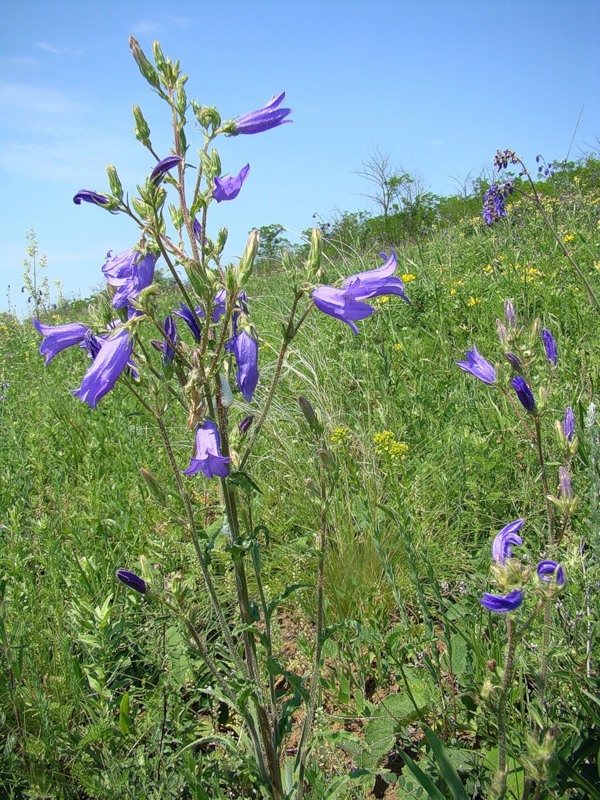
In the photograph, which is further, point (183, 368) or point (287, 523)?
point (287, 523)

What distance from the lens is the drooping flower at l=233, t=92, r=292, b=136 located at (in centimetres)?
131

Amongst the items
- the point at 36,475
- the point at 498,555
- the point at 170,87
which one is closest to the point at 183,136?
the point at 170,87


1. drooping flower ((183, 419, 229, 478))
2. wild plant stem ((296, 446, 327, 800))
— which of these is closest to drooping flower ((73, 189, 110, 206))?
drooping flower ((183, 419, 229, 478))

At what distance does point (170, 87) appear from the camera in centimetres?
127

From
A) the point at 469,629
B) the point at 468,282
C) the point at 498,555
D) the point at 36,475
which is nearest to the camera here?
the point at 498,555

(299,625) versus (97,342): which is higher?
(97,342)

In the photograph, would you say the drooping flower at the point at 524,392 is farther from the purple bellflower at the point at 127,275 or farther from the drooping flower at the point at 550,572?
the purple bellflower at the point at 127,275

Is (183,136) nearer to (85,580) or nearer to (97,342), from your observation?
(97,342)

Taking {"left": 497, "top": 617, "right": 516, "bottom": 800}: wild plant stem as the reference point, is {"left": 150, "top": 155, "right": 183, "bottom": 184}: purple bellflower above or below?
above

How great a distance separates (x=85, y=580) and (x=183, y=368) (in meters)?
1.09

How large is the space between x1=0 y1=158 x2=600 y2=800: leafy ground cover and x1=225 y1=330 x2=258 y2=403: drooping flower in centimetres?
19

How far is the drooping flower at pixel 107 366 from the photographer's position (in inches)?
44.4

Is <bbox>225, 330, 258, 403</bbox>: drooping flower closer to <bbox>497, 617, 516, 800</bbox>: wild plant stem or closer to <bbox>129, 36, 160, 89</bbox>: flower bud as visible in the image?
<bbox>129, 36, 160, 89</bbox>: flower bud

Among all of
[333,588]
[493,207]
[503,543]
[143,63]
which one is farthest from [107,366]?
[493,207]
